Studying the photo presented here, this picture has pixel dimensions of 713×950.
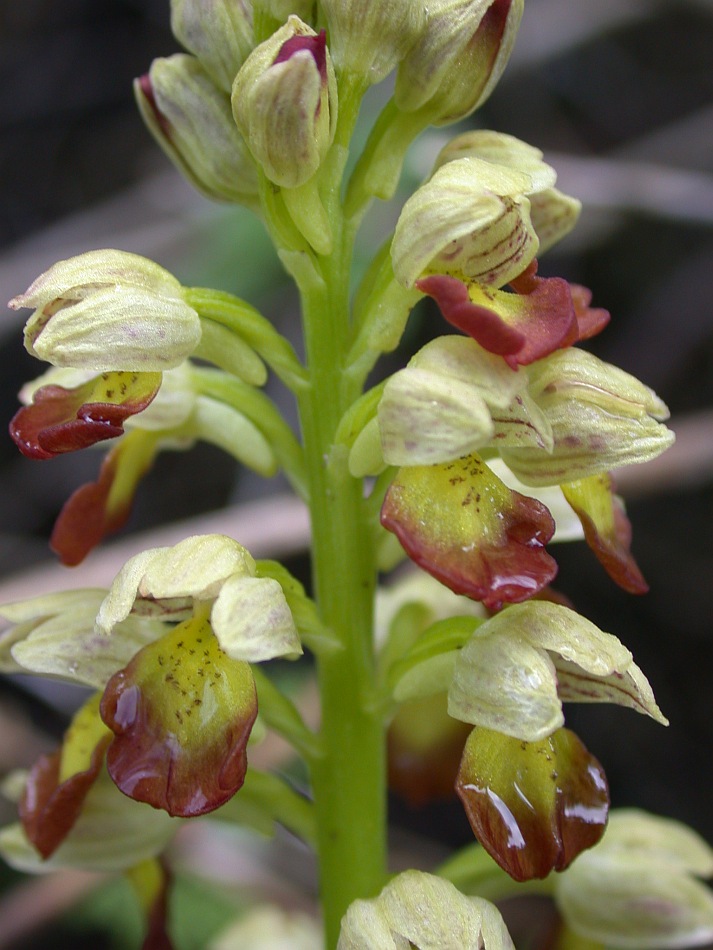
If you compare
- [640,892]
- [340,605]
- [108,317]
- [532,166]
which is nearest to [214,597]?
[340,605]

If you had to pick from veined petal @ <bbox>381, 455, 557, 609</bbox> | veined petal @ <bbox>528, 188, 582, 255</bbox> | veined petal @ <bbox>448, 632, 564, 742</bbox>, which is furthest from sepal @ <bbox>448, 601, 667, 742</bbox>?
veined petal @ <bbox>528, 188, 582, 255</bbox>

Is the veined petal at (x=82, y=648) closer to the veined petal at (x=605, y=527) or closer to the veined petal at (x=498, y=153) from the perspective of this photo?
the veined petal at (x=605, y=527)

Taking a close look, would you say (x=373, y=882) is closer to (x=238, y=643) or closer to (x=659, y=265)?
(x=238, y=643)

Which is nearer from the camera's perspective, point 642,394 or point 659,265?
point 642,394

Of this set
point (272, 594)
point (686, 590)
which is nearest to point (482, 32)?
point (272, 594)

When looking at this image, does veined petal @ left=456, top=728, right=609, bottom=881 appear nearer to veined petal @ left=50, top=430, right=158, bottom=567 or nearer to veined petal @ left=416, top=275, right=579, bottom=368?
veined petal @ left=416, top=275, right=579, bottom=368

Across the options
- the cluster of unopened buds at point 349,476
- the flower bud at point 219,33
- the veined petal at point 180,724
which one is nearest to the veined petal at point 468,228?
the cluster of unopened buds at point 349,476

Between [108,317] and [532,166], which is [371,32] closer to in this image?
[532,166]
